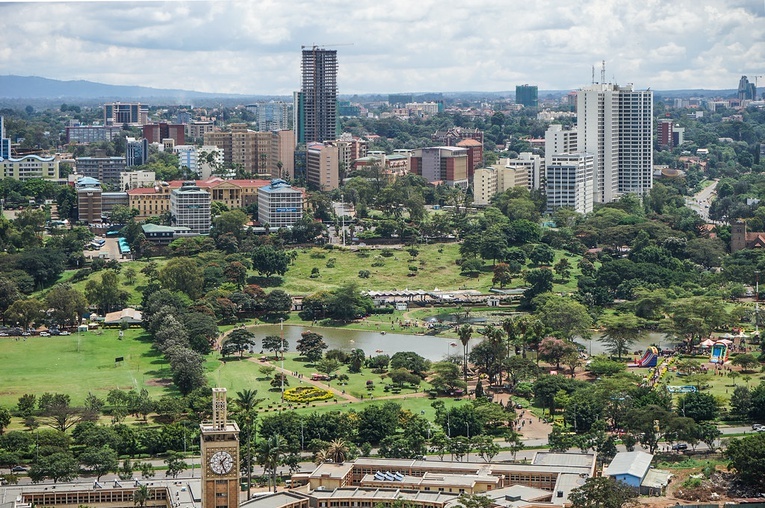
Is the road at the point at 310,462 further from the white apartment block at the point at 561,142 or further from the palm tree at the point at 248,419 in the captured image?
the white apartment block at the point at 561,142

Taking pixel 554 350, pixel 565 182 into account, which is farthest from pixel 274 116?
pixel 554 350

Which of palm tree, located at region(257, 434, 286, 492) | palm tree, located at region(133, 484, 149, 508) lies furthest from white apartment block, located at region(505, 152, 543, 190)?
palm tree, located at region(133, 484, 149, 508)

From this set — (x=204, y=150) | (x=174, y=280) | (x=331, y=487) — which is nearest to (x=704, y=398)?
(x=331, y=487)

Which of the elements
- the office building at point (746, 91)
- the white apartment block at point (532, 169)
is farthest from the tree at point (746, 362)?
the office building at point (746, 91)

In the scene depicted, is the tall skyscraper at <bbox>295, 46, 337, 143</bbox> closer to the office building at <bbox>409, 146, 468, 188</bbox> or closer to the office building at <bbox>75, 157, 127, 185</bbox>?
the office building at <bbox>409, 146, 468, 188</bbox>

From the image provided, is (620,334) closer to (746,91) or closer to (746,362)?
(746,362)
